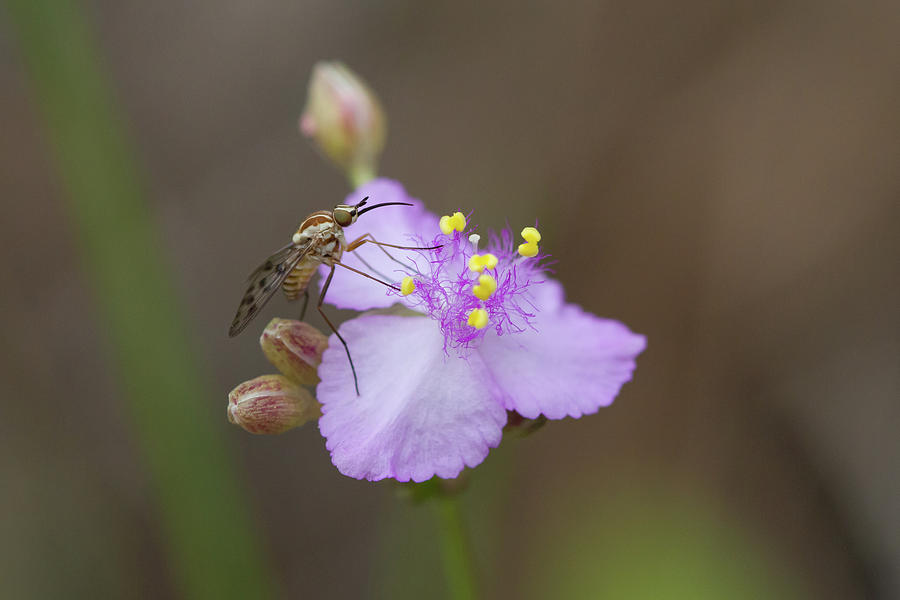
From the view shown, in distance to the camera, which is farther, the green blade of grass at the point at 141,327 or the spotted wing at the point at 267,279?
the green blade of grass at the point at 141,327

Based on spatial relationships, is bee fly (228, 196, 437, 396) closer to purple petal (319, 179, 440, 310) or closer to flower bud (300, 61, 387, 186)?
purple petal (319, 179, 440, 310)

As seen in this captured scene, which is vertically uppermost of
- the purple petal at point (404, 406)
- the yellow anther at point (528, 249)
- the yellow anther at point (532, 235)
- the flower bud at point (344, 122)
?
the flower bud at point (344, 122)

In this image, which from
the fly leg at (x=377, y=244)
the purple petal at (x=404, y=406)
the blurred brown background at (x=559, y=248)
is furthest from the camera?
the blurred brown background at (x=559, y=248)

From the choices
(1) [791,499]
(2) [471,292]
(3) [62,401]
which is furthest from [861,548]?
(3) [62,401]

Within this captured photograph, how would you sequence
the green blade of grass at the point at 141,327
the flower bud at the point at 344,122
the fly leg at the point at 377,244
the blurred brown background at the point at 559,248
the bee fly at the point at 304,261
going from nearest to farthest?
the bee fly at the point at 304,261, the fly leg at the point at 377,244, the flower bud at the point at 344,122, the green blade of grass at the point at 141,327, the blurred brown background at the point at 559,248

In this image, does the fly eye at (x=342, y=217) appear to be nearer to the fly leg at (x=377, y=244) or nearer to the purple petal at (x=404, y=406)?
the fly leg at (x=377, y=244)

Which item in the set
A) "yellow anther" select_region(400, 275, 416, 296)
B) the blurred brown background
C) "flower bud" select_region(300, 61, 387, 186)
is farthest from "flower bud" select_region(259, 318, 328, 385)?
the blurred brown background

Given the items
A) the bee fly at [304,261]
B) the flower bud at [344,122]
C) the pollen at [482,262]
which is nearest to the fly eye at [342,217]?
the bee fly at [304,261]

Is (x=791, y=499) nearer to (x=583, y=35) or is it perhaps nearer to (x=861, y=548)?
(x=861, y=548)
